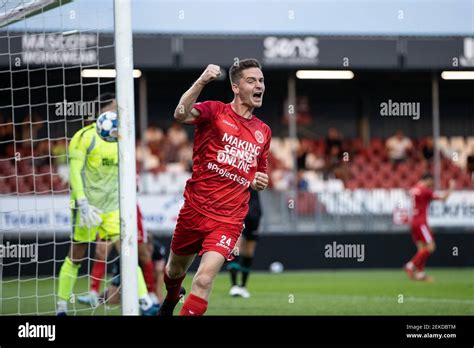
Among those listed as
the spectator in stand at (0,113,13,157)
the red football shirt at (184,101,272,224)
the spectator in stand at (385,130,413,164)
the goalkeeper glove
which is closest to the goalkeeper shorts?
the goalkeeper glove

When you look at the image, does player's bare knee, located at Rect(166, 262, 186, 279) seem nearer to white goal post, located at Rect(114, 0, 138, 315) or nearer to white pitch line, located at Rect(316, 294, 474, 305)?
white goal post, located at Rect(114, 0, 138, 315)

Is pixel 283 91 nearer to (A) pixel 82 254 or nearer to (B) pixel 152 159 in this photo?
(B) pixel 152 159

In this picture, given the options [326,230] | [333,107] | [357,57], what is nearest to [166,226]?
[326,230]

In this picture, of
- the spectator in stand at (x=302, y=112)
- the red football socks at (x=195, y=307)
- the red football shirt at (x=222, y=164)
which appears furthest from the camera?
the spectator in stand at (x=302, y=112)

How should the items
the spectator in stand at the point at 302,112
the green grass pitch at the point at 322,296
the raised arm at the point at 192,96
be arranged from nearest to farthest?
the raised arm at the point at 192,96 < the green grass pitch at the point at 322,296 < the spectator in stand at the point at 302,112

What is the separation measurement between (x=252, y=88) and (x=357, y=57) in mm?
12080

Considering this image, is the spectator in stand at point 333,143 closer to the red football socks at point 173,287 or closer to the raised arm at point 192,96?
the red football socks at point 173,287

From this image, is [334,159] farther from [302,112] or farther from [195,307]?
[195,307]

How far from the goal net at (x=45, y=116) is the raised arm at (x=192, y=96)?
968 mm

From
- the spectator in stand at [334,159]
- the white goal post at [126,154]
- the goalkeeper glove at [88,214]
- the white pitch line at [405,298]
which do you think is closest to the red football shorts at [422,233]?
the white pitch line at [405,298]

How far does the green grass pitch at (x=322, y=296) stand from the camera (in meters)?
9.53

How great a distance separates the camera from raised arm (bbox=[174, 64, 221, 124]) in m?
6.48

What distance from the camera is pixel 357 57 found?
18.9 metres

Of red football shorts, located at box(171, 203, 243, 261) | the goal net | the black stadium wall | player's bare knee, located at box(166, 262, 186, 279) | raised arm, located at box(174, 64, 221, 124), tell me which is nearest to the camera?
raised arm, located at box(174, 64, 221, 124)
